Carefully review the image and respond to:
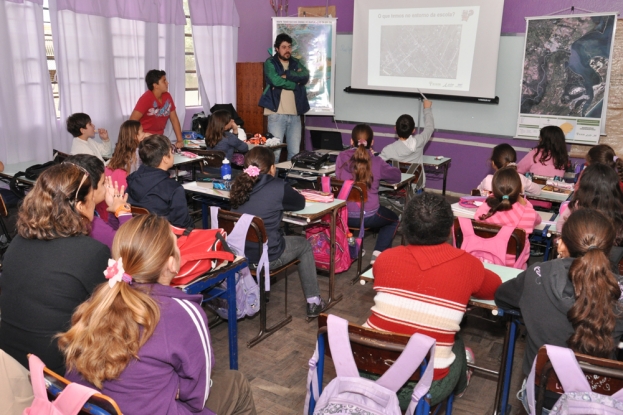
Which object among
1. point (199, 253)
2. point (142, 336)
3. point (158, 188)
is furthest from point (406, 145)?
point (142, 336)

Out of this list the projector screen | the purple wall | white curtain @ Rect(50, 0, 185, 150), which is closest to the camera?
white curtain @ Rect(50, 0, 185, 150)

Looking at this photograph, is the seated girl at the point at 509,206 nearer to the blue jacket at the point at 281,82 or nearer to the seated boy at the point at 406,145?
the seated boy at the point at 406,145

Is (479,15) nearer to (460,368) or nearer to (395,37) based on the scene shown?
(395,37)

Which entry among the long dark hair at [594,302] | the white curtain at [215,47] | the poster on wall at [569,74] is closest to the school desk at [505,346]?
the long dark hair at [594,302]

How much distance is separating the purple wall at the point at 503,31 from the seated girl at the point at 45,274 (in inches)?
221

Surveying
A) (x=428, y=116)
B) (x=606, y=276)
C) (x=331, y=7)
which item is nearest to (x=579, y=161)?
(x=428, y=116)

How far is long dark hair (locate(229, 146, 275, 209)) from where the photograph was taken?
333 cm

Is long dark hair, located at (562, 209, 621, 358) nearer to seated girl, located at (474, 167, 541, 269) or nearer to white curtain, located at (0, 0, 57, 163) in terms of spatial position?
seated girl, located at (474, 167, 541, 269)

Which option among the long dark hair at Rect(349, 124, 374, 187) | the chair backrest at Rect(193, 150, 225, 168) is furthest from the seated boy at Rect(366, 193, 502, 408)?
the chair backrest at Rect(193, 150, 225, 168)

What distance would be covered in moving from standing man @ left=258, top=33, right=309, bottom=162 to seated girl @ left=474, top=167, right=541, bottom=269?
400 centimetres

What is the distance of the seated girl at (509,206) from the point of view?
3.15 m

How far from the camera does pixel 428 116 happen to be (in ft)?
19.4

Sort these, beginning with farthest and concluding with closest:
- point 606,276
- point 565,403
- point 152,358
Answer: point 606,276
point 565,403
point 152,358

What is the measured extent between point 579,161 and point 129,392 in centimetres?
574
